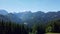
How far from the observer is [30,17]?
842cm

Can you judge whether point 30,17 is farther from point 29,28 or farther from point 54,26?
point 54,26

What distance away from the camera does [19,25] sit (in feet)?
29.0

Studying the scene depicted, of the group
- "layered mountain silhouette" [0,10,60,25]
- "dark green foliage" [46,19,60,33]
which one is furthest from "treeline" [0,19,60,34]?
"layered mountain silhouette" [0,10,60,25]

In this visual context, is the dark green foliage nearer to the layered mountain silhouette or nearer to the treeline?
the treeline

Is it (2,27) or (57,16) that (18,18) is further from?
(57,16)

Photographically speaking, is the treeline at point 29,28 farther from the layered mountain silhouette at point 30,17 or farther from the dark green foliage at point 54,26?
the layered mountain silhouette at point 30,17

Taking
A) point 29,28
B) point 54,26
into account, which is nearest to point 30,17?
point 29,28

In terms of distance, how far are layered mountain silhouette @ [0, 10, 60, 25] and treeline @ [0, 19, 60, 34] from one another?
0.63ft

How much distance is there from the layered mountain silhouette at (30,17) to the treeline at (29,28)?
19cm

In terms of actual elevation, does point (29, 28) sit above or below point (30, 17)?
below

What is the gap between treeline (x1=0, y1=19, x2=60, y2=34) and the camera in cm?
786

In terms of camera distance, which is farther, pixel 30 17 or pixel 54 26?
pixel 30 17

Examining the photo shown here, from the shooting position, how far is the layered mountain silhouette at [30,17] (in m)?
8.13

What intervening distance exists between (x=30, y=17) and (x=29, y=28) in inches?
20.3
